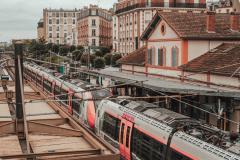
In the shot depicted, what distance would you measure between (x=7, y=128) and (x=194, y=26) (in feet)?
80.5

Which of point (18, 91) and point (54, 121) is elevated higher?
point (18, 91)

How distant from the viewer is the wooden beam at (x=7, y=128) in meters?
9.15

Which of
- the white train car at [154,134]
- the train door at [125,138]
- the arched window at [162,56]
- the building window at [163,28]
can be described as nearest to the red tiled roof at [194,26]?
the building window at [163,28]

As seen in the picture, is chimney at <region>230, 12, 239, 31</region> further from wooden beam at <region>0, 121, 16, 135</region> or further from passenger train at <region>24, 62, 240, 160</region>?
wooden beam at <region>0, 121, 16, 135</region>

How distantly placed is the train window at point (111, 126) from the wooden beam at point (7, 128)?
9.37 meters

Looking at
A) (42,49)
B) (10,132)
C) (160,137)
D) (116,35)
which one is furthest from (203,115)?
(42,49)

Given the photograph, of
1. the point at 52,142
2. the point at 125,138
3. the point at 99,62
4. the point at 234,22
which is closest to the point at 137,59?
the point at 234,22

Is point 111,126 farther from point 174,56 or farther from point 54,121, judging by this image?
point 174,56

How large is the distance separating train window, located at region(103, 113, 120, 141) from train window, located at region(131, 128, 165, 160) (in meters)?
2.15

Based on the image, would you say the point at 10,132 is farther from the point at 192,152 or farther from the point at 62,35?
the point at 62,35

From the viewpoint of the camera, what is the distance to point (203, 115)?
26250 mm

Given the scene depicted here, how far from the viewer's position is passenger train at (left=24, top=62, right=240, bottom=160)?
1158 cm

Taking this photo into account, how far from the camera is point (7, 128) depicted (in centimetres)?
921

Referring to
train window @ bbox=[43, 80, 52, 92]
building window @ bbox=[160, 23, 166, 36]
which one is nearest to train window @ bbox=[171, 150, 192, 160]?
building window @ bbox=[160, 23, 166, 36]
